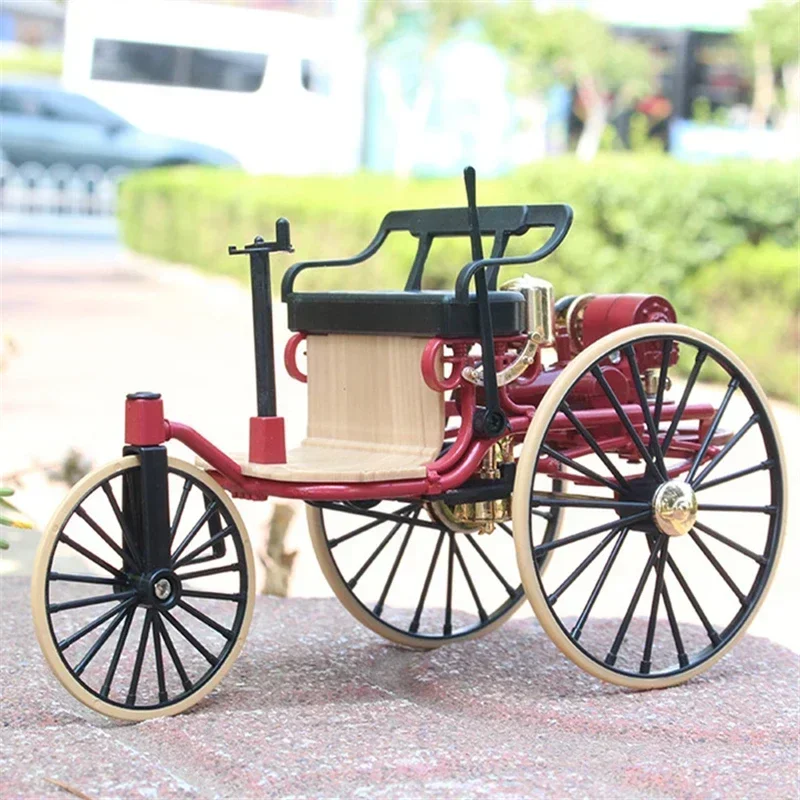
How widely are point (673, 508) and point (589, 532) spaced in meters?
0.25

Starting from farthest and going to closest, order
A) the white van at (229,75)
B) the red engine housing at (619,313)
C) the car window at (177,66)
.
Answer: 1. the white van at (229,75)
2. the car window at (177,66)
3. the red engine housing at (619,313)

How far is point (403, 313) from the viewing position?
3.69 meters

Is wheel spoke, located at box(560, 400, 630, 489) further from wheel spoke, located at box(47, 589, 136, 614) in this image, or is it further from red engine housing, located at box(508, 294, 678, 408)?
wheel spoke, located at box(47, 589, 136, 614)

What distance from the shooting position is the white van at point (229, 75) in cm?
1841

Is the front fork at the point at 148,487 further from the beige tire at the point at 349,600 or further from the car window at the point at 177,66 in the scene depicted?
the car window at the point at 177,66

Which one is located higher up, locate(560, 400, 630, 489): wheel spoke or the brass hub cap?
locate(560, 400, 630, 489): wheel spoke

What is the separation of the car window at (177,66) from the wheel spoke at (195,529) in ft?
49.3

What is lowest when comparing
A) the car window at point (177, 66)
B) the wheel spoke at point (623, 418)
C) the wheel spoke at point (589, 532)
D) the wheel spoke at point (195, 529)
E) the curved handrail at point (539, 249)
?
the wheel spoke at point (589, 532)

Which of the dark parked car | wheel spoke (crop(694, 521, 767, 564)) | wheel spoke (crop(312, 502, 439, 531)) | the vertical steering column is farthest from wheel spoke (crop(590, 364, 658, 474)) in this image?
the dark parked car

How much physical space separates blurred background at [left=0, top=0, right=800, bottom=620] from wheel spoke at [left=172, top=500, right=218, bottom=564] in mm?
1818

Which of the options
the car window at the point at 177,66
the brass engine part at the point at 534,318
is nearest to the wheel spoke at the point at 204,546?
the brass engine part at the point at 534,318

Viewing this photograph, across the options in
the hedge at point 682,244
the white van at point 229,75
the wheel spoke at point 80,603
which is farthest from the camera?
the white van at point 229,75

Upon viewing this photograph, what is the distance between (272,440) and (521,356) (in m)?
0.61

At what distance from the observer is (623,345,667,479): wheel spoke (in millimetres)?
3840
